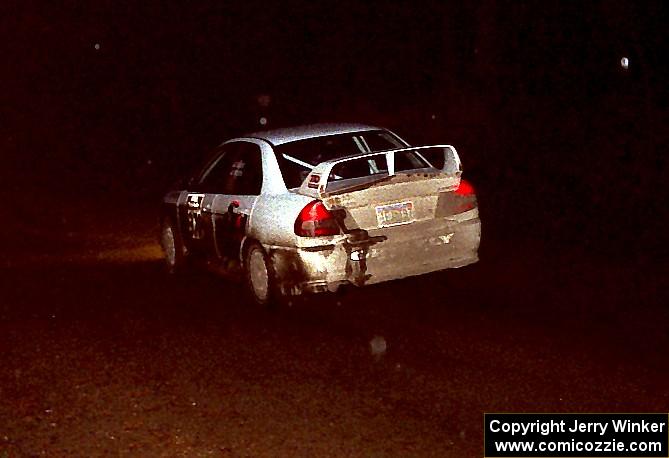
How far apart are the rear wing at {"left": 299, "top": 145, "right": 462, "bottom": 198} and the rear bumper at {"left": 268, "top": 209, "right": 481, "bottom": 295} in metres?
0.42

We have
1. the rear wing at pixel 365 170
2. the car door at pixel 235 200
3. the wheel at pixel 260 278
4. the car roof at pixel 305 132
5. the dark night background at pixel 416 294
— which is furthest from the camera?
the car roof at pixel 305 132

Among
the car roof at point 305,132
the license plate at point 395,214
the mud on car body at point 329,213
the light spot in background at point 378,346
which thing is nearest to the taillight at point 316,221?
the mud on car body at point 329,213

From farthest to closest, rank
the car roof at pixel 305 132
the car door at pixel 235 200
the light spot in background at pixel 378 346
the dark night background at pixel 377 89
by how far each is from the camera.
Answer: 1. the dark night background at pixel 377 89
2. the car roof at pixel 305 132
3. the car door at pixel 235 200
4. the light spot in background at pixel 378 346

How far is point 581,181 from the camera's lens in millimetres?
17094

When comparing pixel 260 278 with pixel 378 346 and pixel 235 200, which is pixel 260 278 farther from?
pixel 378 346

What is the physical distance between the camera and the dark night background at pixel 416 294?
22.0 ft

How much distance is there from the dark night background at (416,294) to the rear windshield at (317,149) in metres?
1.18

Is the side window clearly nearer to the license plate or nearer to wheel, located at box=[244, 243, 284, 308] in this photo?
wheel, located at box=[244, 243, 284, 308]

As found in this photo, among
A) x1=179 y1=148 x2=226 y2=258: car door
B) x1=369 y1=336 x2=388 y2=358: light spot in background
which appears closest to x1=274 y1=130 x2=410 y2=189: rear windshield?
x1=179 y1=148 x2=226 y2=258: car door

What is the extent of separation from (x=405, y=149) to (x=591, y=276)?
2351 millimetres

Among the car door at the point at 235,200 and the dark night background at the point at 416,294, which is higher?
the car door at the point at 235,200

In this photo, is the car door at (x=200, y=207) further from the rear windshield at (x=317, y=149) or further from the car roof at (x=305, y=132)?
the rear windshield at (x=317, y=149)

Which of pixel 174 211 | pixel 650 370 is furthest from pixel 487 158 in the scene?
pixel 650 370

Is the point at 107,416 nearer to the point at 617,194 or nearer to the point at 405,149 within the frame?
the point at 405,149
